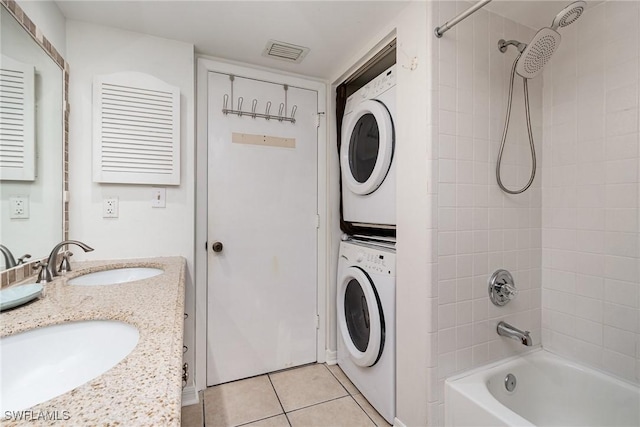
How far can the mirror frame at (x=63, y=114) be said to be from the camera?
105cm

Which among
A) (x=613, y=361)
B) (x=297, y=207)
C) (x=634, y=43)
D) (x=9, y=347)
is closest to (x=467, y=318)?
(x=613, y=361)

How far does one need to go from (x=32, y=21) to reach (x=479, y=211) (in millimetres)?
2187

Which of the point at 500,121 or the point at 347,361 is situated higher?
the point at 500,121

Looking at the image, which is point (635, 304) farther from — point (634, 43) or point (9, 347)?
point (9, 347)

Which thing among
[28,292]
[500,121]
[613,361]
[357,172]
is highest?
[500,121]

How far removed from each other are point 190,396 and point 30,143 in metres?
1.58

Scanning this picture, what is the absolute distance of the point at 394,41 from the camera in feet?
5.29

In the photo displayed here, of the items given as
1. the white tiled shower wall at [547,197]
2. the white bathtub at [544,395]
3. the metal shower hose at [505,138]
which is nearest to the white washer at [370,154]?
the white tiled shower wall at [547,197]

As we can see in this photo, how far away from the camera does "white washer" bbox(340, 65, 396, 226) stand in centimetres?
161

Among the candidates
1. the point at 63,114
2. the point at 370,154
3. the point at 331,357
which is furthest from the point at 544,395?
the point at 63,114

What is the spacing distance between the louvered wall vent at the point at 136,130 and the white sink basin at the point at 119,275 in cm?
49

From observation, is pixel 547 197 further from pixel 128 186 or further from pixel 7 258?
pixel 7 258

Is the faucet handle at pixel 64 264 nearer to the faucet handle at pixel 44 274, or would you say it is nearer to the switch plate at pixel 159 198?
the faucet handle at pixel 44 274

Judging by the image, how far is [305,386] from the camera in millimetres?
1932
